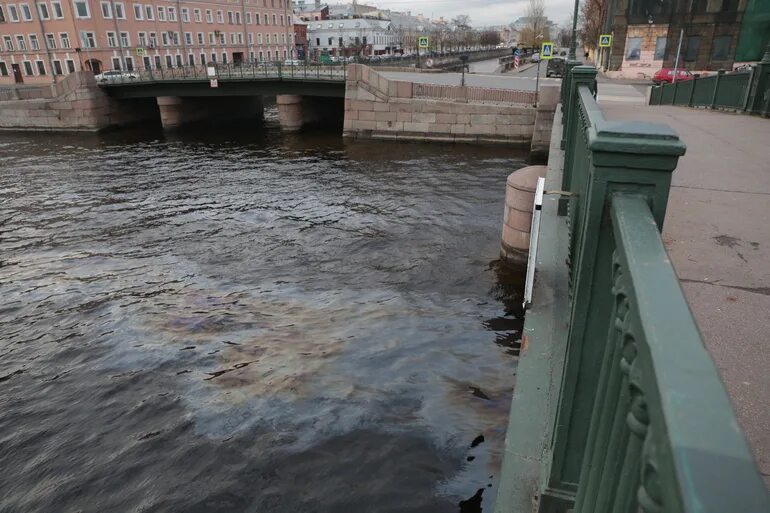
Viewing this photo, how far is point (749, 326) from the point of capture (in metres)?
3.47

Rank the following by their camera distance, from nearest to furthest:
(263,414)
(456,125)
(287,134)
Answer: (263,414) < (456,125) < (287,134)

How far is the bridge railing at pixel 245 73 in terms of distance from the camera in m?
30.7

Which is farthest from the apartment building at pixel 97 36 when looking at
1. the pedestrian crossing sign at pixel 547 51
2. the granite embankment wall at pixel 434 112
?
the pedestrian crossing sign at pixel 547 51

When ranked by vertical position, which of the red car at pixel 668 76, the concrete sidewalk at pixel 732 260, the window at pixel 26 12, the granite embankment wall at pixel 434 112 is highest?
the window at pixel 26 12

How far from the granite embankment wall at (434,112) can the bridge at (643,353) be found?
2002 cm

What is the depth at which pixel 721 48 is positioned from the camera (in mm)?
39625

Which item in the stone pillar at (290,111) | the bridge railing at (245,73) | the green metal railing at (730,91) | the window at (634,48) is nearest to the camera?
the green metal railing at (730,91)

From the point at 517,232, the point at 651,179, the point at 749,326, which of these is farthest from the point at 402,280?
the point at 651,179

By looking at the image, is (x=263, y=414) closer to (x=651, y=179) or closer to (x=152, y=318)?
(x=152, y=318)

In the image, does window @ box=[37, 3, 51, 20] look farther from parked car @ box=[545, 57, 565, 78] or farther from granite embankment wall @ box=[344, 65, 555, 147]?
parked car @ box=[545, 57, 565, 78]

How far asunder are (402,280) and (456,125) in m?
17.7

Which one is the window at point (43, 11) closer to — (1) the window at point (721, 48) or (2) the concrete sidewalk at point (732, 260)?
(1) the window at point (721, 48)

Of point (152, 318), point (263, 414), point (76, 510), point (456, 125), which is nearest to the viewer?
point (76, 510)

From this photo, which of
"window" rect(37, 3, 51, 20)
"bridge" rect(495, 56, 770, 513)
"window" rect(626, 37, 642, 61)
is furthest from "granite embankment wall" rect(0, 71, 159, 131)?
"window" rect(626, 37, 642, 61)
